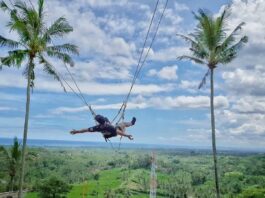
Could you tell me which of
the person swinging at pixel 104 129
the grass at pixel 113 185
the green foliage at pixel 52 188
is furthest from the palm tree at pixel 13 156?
the grass at pixel 113 185

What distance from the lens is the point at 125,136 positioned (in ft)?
40.5

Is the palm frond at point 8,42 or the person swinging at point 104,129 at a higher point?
the palm frond at point 8,42

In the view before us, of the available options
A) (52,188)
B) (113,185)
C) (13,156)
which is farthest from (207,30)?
(113,185)

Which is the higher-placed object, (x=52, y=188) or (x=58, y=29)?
(x=58, y=29)

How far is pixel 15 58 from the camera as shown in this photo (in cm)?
1794

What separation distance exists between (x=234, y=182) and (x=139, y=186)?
24.6 meters

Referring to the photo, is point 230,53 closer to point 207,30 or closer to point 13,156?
point 207,30

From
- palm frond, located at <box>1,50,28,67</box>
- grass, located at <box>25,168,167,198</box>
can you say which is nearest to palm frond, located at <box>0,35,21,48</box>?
palm frond, located at <box>1,50,28,67</box>

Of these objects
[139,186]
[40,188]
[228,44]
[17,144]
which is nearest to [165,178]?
[139,186]

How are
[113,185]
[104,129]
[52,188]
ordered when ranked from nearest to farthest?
[104,129] < [52,188] < [113,185]

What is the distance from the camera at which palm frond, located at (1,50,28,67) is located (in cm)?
1797

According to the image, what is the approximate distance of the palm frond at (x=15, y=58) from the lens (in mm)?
17969

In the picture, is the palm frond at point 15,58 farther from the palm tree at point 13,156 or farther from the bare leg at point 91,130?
the palm tree at point 13,156

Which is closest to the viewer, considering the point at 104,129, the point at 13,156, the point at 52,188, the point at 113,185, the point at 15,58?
the point at 104,129
